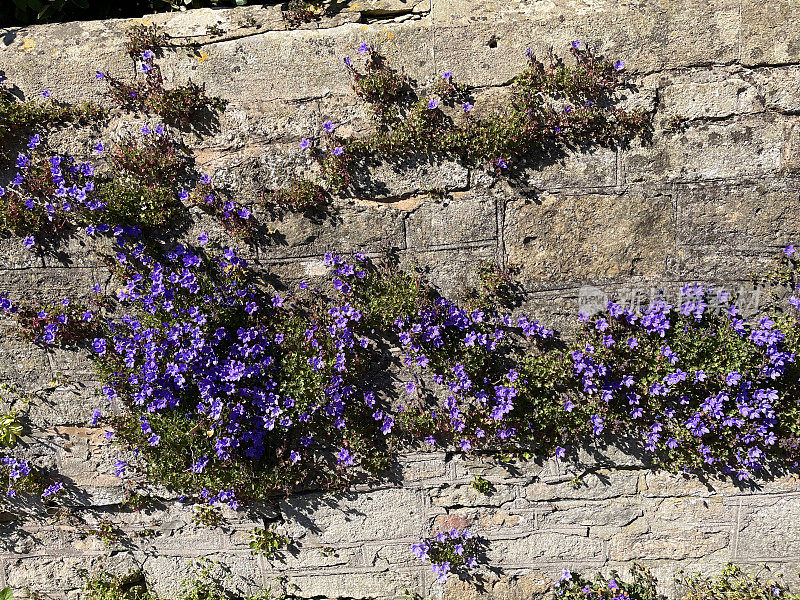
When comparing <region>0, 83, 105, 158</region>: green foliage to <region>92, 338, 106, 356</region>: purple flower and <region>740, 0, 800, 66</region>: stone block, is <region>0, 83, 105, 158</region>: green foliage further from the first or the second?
<region>740, 0, 800, 66</region>: stone block

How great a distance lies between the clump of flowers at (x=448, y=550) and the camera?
3.42m

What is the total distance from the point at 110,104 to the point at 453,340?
2528 mm

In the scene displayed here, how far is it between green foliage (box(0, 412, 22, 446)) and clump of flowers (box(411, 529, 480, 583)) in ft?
8.85

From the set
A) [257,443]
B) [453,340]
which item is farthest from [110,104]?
[453,340]

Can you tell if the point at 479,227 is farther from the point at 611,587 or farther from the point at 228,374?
the point at 611,587

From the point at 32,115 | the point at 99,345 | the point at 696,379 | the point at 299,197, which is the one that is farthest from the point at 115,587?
the point at 696,379

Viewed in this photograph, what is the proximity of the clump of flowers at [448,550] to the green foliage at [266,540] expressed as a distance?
885mm

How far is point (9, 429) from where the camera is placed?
11.1ft

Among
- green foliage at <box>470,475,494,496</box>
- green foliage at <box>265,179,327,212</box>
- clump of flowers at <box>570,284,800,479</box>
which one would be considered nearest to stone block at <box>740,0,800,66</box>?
clump of flowers at <box>570,284,800,479</box>

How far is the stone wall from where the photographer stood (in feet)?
9.63

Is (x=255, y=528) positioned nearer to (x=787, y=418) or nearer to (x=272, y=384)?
(x=272, y=384)

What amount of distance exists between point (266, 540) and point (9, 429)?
1.81 meters

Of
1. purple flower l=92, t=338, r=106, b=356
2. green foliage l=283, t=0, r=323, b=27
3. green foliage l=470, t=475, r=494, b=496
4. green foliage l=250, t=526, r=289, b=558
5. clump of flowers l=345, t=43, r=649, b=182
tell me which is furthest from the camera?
green foliage l=250, t=526, r=289, b=558

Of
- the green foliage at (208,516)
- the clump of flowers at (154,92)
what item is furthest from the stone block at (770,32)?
the green foliage at (208,516)
